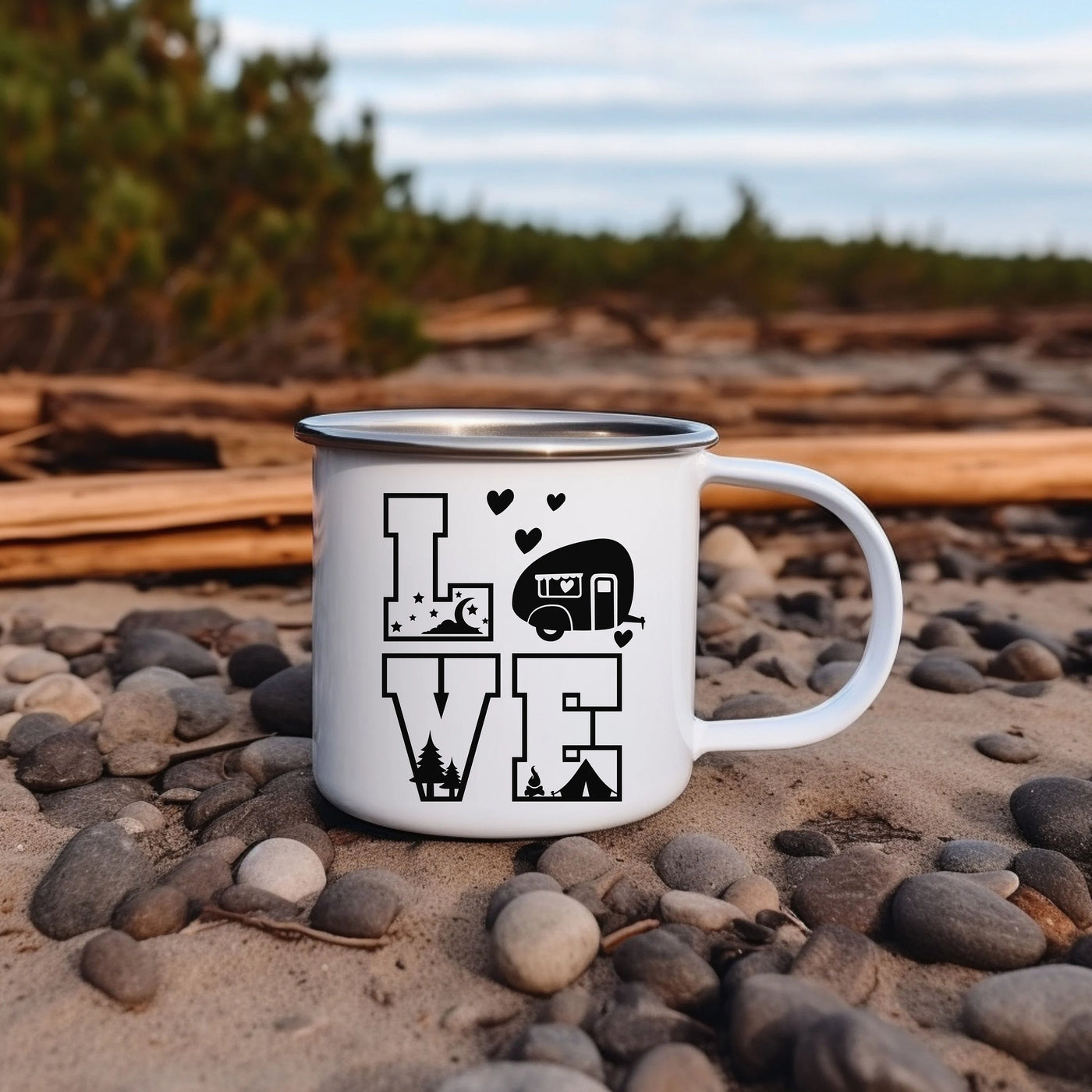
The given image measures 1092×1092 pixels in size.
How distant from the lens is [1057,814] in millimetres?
1719

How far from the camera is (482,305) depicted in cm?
973

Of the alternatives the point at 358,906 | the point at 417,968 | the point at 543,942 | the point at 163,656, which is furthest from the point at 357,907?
the point at 163,656

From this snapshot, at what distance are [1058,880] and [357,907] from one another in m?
0.87

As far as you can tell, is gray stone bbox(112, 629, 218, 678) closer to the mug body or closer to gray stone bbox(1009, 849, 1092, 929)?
the mug body

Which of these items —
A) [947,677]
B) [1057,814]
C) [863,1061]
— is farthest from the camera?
[947,677]

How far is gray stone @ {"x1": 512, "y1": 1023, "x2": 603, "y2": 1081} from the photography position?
3.96 feet

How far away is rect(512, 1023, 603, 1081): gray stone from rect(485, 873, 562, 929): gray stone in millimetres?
203

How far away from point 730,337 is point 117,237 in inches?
218

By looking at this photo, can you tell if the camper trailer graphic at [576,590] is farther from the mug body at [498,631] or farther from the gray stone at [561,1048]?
the gray stone at [561,1048]

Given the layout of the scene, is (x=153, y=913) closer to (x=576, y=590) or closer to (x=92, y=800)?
(x=92, y=800)

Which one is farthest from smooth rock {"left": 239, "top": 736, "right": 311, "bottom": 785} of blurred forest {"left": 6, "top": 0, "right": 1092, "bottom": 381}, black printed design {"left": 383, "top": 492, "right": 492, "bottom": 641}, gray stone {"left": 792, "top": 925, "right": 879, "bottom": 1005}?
blurred forest {"left": 6, "top": 0, "right": 1092, "bottom": 381}

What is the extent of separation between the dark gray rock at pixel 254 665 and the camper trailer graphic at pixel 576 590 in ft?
3.14

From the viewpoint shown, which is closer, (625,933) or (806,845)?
(625,933)

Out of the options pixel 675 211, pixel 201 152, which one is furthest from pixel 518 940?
pixel 675 211
